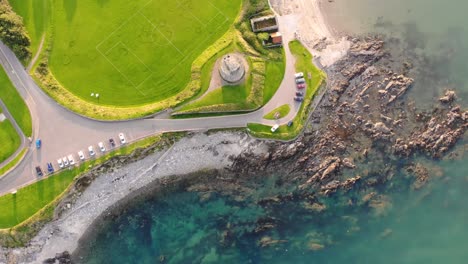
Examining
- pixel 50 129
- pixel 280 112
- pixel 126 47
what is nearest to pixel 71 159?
pixel 50 129

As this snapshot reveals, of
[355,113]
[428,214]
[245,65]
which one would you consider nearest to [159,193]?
[245,65]

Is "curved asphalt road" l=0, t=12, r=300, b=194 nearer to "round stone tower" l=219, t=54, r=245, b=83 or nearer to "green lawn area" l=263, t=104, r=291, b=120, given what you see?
"round stone tower" l=219, t=54, r=245, b=83

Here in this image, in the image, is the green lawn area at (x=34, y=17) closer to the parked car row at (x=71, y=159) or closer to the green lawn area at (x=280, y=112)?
the parked car row at (x=71, y=159)

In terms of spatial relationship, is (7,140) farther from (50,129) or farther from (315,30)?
(315,30)

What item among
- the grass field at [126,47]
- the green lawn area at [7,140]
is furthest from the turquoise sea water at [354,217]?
the grass field at [126,47]

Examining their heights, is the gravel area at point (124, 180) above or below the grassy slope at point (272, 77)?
below

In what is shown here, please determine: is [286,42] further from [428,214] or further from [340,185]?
[428,214]

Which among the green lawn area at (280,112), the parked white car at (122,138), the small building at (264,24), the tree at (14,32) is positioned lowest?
the green lawn area at (280,112)

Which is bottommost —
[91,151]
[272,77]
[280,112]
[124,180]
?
[124,180]
